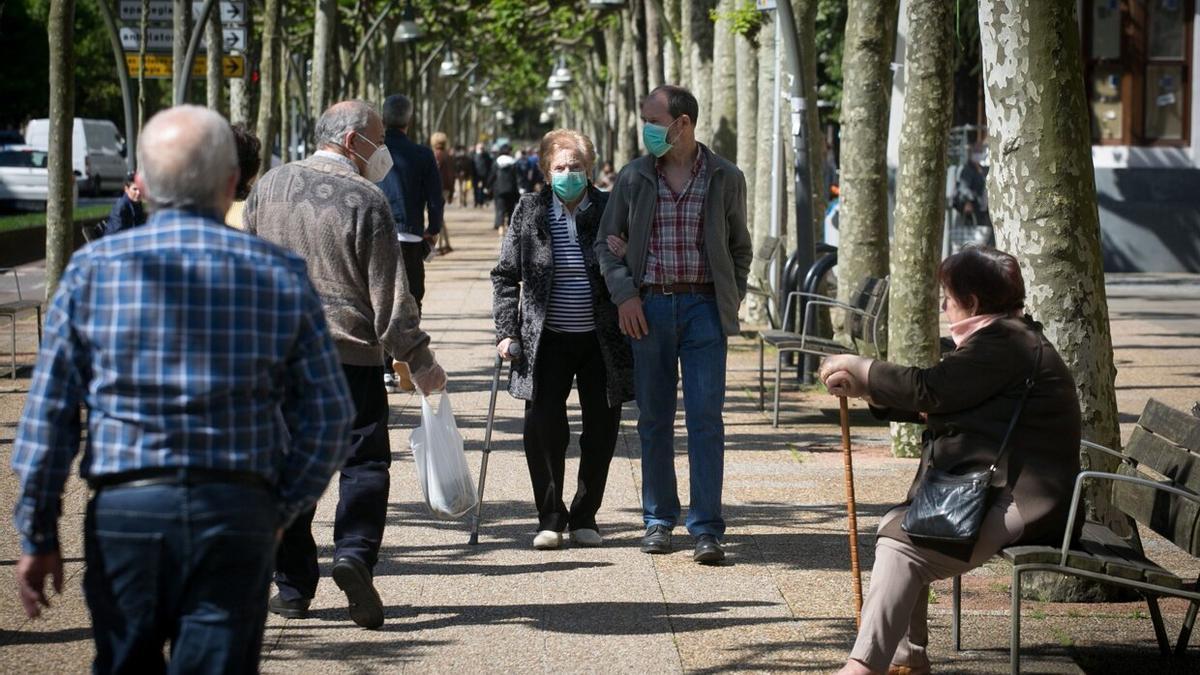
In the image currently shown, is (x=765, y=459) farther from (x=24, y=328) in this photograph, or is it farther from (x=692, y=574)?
(x=24, y=328)

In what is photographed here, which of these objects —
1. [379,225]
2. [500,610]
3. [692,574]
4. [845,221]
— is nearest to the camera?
[379,225]

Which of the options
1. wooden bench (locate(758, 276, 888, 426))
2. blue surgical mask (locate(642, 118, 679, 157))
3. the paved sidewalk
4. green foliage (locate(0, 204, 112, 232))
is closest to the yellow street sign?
green foliage (locate(0, 204, 112, 232))

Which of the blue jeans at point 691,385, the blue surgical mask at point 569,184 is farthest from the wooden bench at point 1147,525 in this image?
the blue surgical mask at point 569,184

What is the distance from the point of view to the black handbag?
5.32m

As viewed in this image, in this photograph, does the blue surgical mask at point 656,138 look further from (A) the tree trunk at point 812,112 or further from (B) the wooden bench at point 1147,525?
(A) the tree trunk at point 812,112

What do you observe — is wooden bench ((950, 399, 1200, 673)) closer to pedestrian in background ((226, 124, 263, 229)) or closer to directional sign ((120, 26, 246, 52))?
→ pedestrian in background ((226, 124, 263, 229))

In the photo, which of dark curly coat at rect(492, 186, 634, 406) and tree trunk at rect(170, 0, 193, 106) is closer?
dark curly coat at rect(492, 186, 634, 406)

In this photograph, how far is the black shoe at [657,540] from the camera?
25.2 ft

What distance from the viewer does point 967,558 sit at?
5414 millimetres

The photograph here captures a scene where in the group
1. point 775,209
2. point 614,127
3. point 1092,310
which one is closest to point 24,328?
point 775,209

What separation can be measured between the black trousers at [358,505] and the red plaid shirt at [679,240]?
4.87 feet

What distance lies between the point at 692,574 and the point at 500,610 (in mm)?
961

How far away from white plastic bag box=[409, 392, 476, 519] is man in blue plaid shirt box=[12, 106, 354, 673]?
10.8ft

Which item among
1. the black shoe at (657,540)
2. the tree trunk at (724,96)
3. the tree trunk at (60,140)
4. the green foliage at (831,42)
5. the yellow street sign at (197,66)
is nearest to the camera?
the black shoe at (657,540)
